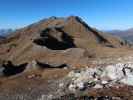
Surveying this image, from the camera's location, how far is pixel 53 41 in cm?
12212

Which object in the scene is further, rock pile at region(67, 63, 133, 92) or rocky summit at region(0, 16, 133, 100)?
rock pile at region(67, 63, 133, 92)

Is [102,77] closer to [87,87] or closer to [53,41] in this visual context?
[87,87]

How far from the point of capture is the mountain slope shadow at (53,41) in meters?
116

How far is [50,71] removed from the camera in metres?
75.3

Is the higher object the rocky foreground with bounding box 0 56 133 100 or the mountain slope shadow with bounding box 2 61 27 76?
the mountain slope shadow with bounding box 2 61 27 76

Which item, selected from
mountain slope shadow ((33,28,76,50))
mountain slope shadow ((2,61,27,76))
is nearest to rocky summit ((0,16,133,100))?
mountain slope shadow ((2,61,27,76))

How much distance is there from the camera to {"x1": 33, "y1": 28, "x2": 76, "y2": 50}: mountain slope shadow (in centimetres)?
11650

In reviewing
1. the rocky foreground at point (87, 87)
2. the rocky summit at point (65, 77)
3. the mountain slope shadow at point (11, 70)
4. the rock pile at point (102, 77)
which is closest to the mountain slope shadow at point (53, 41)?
the rocky summit at point (65, 77)

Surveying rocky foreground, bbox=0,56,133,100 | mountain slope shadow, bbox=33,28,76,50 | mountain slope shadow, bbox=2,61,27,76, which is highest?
mountain slope shadow, bbox=33,28,76,50

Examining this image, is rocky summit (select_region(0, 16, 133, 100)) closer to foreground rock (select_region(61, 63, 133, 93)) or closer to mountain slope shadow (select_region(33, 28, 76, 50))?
→ foreground rock (select_region(61, 63, 133, 93))

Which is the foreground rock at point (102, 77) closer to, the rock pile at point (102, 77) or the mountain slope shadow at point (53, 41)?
the rock pile at point (102, 77)

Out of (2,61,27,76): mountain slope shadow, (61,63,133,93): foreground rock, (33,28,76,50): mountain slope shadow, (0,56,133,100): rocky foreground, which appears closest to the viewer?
(0,56,133,100): rocky foreground

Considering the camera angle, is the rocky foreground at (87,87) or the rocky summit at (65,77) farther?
the rocky summit at (65,77)

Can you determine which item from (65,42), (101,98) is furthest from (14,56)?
(101,98)
